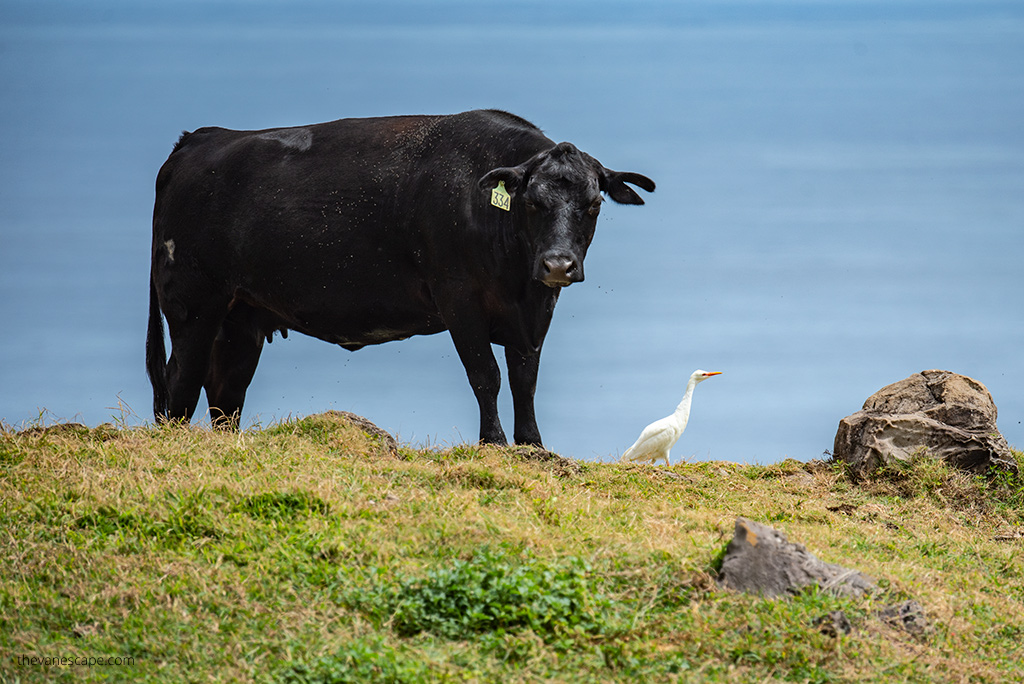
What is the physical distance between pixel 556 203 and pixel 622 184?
3.03 ft

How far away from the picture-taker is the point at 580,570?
608cm

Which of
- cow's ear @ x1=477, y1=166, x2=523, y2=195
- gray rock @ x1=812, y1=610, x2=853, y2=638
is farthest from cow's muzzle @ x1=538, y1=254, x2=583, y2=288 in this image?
gray rock @ x1=812, y1=610, x2=853, y2=638

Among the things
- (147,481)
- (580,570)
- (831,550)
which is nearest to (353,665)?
(580,570)

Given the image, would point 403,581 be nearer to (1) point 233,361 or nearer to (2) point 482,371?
(2) point 482,371

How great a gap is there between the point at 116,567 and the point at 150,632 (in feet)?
2.24

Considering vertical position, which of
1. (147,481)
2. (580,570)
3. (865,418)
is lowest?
(580,570)

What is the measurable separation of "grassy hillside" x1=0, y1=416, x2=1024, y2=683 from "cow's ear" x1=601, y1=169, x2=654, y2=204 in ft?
8.85

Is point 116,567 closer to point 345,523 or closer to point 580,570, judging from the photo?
point 345,523

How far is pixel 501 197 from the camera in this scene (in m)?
9.34

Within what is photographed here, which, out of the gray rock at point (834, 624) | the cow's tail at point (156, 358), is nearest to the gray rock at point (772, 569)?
the gray rock at point (834, 624)

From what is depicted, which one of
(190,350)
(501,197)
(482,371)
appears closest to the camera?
(501,197)

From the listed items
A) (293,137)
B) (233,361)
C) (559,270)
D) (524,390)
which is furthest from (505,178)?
(233,361)

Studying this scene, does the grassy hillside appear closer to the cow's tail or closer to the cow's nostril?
the cow's nostril

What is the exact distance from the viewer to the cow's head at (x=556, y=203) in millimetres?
8977
